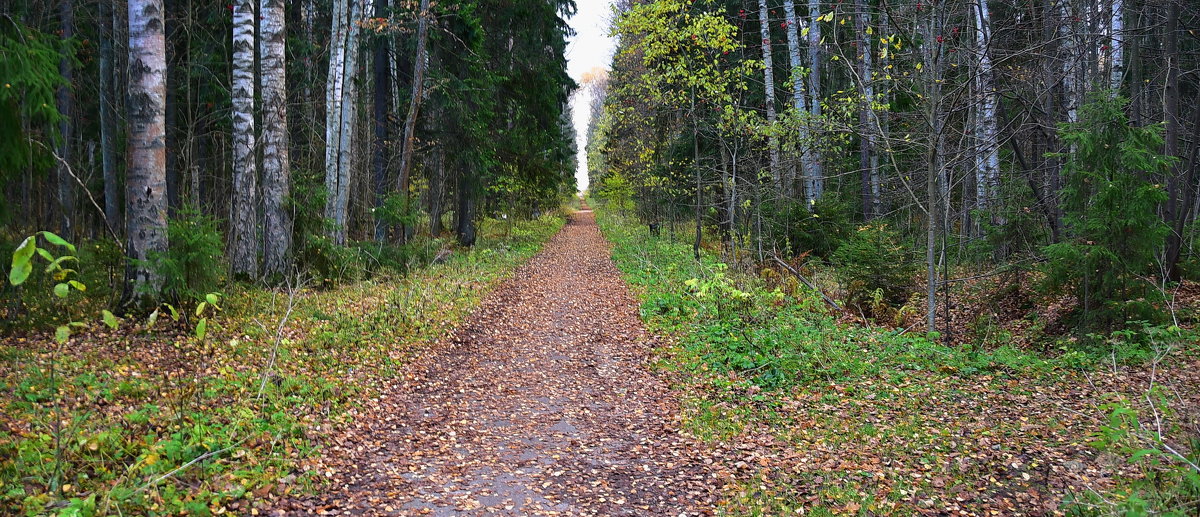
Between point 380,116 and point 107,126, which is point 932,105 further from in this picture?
point 107,126

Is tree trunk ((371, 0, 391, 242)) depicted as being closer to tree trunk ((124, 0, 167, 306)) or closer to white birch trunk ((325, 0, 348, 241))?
white birch trunk ((325, 0, 348, 241))

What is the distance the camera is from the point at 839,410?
6.12 m

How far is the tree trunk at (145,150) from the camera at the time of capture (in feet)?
24.4

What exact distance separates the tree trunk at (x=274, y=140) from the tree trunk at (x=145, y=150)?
98.1 inches

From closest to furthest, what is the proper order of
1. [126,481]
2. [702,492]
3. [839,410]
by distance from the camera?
1. [126,481]
2. [702,492]
3. [839,410]

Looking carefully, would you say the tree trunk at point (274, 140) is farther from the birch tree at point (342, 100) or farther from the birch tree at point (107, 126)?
the birch tree at point (107, 126)

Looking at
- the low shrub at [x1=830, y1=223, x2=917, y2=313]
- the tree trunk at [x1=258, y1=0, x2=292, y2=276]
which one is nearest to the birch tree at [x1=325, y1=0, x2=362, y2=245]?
the tree trunk at [x1=258, y1=0, x2=292, y2=276]

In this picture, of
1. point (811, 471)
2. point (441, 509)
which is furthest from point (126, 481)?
point (811, 471)

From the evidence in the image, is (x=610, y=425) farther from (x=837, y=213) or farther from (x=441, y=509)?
(x=837, y=213)

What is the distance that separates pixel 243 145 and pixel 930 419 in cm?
986

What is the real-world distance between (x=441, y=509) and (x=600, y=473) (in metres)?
1.29

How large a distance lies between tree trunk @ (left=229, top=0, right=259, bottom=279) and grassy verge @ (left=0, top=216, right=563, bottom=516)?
4.43ft

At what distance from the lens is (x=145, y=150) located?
7.47 meters

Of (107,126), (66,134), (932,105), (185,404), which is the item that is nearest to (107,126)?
(107,126)
